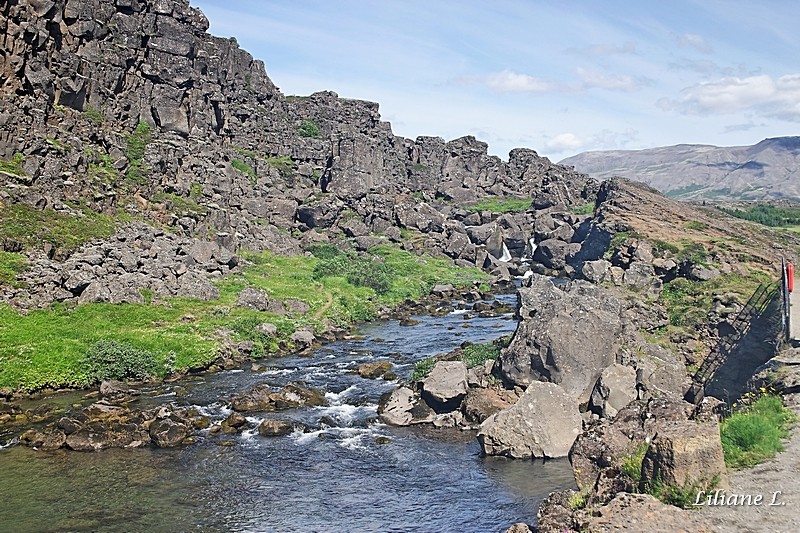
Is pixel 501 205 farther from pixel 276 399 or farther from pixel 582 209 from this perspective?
pixel 276 399

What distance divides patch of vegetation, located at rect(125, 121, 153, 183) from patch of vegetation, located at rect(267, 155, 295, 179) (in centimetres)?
2907

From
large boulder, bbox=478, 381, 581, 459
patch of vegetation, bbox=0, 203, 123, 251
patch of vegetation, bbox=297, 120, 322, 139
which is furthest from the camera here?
patch of vegetation, bbox=297, 120, 322, 139

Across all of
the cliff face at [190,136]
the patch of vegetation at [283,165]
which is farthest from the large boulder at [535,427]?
the patch of vegetation at [283,165]

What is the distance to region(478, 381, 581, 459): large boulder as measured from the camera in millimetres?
32312

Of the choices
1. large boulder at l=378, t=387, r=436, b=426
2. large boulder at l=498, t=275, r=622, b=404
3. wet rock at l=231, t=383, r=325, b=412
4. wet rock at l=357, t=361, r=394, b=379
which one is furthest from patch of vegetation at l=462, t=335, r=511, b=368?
wet rock at l=231, t=383, r=325, b=412

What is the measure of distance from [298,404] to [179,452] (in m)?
9.46

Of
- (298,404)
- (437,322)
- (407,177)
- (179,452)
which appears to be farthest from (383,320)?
(407,177)

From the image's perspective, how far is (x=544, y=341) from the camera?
130 ft

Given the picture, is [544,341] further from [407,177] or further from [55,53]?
[407,177]

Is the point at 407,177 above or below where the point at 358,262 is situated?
above

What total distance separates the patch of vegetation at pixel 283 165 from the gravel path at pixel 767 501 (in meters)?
118

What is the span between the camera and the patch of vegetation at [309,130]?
14788cm

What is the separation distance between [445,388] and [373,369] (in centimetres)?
1096

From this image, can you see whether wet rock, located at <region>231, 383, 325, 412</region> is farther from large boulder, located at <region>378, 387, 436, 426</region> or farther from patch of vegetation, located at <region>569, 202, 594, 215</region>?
patch of vegetation, located at <region>569, 202, 594, 215</region>
